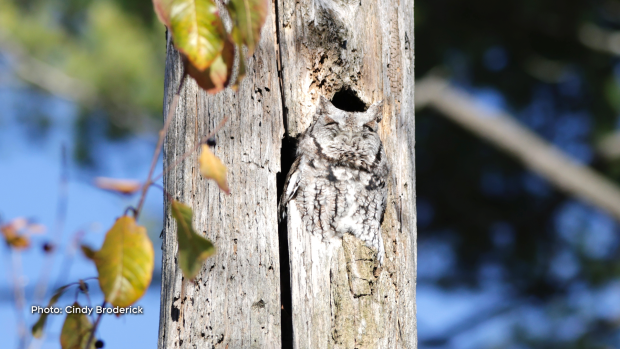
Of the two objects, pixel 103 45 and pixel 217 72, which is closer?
pixel 217 72

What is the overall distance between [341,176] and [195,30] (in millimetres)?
1313

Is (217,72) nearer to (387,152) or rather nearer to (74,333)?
(74,333)

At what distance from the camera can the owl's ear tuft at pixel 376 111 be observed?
1.95m

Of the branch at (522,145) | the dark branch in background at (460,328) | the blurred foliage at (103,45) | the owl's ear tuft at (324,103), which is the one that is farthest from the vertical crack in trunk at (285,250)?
the dark branch in background at (460,328)

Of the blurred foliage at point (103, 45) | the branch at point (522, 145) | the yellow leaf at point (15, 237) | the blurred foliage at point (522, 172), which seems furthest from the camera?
the blurred foliage at point (522, 172)

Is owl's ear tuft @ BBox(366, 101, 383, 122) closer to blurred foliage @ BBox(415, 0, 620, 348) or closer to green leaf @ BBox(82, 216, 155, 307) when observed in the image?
green leaf @ BBox(82, 216, 155, 307)

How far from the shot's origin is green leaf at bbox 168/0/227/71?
1.00m

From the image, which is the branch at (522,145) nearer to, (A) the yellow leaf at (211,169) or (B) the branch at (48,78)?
(B) the branch at (48,78)

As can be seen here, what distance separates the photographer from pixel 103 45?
4.36 meters

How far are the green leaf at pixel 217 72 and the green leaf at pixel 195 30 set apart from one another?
6 cm

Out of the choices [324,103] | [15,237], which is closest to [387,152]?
→ [324,103]

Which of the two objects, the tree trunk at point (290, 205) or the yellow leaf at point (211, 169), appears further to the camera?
the tree trunk at point (290, 205)

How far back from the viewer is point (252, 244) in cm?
161

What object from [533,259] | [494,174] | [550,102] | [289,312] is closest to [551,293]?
[533,259]
